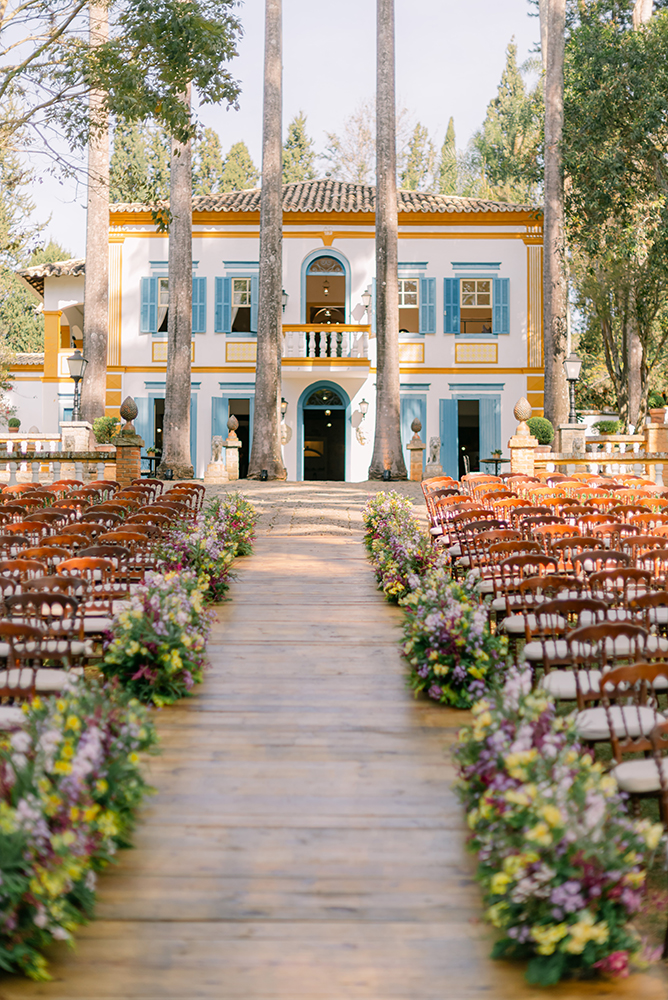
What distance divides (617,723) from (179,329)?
1541cm

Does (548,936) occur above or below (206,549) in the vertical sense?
below

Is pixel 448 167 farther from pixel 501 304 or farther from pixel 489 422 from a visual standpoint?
pixel 489 422

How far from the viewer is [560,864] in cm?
295

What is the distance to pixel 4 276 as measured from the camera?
78.2 feet

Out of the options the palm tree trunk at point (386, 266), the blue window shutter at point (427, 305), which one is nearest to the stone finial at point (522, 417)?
the palm tree trunk at point (386, 266)

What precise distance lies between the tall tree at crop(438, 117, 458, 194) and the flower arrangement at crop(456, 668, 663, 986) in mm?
35901

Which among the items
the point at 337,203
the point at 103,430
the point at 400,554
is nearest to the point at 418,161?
the point at 337,203

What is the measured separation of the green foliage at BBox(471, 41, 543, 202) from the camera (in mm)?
31984

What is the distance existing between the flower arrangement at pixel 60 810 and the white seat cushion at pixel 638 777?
6.64 ft

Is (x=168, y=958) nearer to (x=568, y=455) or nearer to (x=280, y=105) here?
(x=568, y=455)

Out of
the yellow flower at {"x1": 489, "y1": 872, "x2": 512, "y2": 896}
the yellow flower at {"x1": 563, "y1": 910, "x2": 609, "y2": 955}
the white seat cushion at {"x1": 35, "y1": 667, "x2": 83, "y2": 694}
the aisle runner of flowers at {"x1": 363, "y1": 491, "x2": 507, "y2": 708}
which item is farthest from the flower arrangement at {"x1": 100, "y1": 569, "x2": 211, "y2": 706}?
the yellow flower at {"x1": 563, "y1": 910, "x2": 609, "y2": 955}

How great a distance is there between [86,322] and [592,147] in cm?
1149

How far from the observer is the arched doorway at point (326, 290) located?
2252 centimetres

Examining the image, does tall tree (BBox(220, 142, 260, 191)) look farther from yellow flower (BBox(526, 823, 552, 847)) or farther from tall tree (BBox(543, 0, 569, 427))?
yellow flower (BBox(526, 823, 552, 847))
